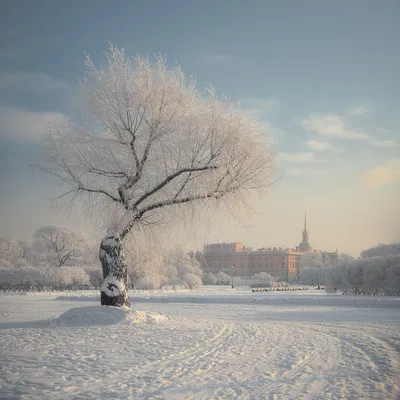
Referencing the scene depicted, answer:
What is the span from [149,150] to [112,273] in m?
4.63

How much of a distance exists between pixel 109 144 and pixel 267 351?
9.37 m

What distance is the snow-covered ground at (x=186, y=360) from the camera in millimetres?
6402

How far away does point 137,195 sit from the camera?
16609 mm

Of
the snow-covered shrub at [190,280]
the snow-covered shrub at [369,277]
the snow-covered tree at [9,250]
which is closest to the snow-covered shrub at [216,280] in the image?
the snow-covered shrub at [190,280]

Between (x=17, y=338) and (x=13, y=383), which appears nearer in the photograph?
(x=13, y=383)

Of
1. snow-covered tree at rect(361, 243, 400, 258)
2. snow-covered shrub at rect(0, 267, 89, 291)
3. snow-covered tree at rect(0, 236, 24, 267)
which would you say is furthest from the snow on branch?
snow-covered tree at rect(361, 243, 400, 258)

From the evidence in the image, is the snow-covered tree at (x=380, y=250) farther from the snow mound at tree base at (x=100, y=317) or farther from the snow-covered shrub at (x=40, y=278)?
the snow mound at tree base at (x=100, y=317)

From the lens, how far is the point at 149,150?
16.1 meters

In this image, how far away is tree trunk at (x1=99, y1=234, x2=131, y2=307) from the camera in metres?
15.8

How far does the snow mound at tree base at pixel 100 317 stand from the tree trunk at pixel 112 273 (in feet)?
3.04

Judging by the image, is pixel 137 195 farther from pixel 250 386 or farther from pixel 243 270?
pixel 243 270

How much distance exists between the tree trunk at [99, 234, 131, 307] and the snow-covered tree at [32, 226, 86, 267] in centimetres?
5257

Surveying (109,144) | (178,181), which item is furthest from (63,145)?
(178,181)

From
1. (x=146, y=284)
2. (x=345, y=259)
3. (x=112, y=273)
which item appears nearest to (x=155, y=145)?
(x=112, y=273)
